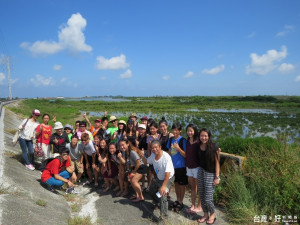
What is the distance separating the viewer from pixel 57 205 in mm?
4070

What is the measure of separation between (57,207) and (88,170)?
1.34 meters

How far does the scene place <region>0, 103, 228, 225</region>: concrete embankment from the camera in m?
3.29

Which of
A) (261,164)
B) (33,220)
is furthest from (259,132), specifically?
(33,220)

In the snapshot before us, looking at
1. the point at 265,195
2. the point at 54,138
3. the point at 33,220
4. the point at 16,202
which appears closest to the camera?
the point at 33,220

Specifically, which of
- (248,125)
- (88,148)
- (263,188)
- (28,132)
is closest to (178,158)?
(263,188)

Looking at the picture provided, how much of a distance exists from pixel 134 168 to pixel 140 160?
0.22m

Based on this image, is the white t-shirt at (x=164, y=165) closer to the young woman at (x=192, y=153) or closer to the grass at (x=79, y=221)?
the young woman at (x=192, y=153)

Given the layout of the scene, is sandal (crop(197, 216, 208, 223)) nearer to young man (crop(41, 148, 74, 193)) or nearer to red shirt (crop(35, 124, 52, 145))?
young man (crop(41, 148, 74, 193))

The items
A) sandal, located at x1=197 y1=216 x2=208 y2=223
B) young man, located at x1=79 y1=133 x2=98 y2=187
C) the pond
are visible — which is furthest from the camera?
the pond

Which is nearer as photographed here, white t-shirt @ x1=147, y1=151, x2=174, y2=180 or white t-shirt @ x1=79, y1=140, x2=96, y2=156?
white t-shirt @ x1=147, y1=151, x2=174, y2=180

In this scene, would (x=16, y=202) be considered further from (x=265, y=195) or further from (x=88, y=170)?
(x=265, y=195)

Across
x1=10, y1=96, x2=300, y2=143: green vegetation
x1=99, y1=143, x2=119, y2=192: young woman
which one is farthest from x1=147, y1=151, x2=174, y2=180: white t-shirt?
x1=10, y1=96, x2=300, y2=143: green vegetation

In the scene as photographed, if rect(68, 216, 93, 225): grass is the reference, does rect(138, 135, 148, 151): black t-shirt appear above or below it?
above

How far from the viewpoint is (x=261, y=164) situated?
473 centimetres
